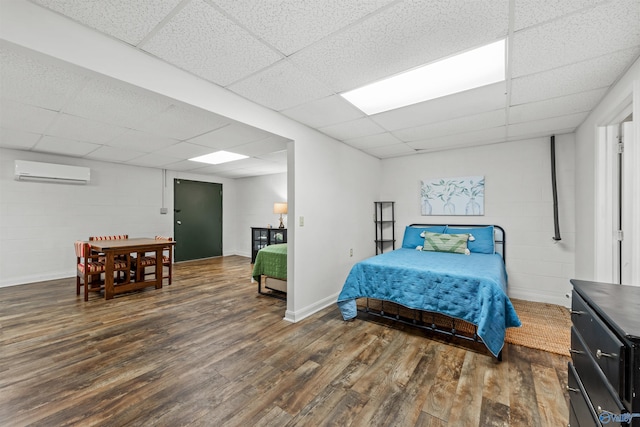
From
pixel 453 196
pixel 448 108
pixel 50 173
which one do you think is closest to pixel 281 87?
pixel 448 108

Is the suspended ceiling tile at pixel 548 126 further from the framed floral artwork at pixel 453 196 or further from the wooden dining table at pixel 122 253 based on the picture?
the wooden dining table at pixel 122 253

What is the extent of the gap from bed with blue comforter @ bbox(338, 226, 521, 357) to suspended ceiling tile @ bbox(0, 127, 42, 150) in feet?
15.3

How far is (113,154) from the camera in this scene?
4660 millimetres

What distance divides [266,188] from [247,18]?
5.71 m

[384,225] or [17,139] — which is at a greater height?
[17,139]

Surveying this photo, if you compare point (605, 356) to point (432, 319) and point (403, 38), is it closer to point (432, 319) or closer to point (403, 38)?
point (403, 38)

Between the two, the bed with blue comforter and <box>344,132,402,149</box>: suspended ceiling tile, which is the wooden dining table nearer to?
the bed with blue comforter

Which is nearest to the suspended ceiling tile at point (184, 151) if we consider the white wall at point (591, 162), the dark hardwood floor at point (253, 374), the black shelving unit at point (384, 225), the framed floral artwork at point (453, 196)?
the dark hardwood floor at point (253, 374)

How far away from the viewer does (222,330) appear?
2785mm

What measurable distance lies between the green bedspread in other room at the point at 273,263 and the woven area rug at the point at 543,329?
8.80 feet

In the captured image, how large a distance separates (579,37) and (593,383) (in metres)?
1.89

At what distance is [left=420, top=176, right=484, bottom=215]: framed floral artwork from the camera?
411cm

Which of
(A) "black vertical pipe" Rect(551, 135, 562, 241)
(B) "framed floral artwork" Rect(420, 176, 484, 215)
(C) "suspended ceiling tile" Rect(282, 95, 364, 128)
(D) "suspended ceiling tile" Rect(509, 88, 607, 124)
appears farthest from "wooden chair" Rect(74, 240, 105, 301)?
(A) "black vertical pipe" Rect(551, 135, 562, 241)

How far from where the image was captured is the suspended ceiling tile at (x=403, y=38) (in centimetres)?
141
